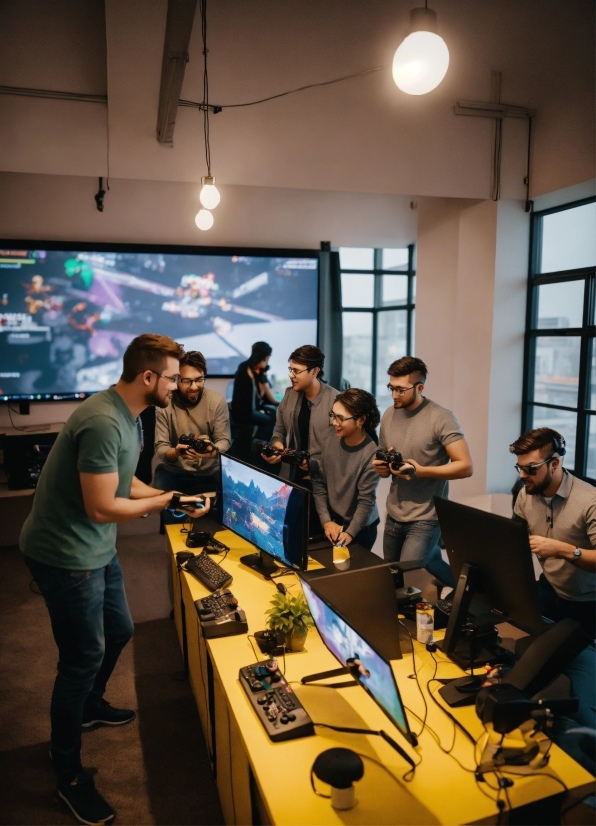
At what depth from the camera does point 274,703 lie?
5.85 ft

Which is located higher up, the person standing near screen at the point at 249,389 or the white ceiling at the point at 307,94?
the white ceiling at the point at 307,94

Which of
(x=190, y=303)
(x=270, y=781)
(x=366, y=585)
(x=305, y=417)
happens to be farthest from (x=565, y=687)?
(x=190, y=303)

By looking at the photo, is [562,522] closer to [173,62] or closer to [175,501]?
[175,501]

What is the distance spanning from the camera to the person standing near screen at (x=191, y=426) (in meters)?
3.63

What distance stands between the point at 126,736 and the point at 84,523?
117 centimetres

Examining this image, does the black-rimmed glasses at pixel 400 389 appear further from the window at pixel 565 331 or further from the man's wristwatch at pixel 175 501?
the window at pixel 565 331

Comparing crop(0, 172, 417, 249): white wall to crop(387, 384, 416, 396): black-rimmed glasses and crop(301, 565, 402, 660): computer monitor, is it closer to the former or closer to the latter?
crop(387, 384, 416, 396): black-rimmed glasses

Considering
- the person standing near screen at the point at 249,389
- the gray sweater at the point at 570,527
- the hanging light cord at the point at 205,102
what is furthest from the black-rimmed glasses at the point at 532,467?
the person standing near screen at the point at 249,389

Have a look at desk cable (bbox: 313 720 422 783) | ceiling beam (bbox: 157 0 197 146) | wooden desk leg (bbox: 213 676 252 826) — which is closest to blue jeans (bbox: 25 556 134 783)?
wooden desk leg (bbox: 213 676 252 826)

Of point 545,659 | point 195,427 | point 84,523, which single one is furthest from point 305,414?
point 545,659

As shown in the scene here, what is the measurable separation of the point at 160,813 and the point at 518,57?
18.0 ft

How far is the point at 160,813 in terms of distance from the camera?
7.61 feet

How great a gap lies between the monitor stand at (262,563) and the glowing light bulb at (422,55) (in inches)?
76.2

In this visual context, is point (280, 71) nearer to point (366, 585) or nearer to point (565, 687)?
point (366, 585)
